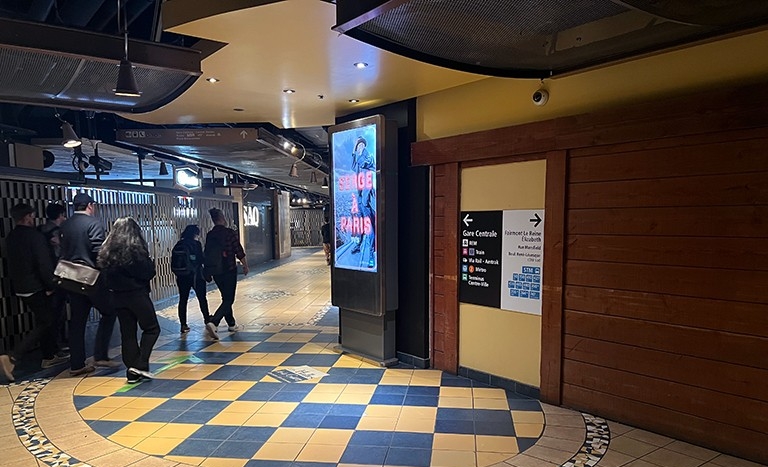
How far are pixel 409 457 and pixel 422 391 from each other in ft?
3.84

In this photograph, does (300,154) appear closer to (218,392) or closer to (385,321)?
(385,321)

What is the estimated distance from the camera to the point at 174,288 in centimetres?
941

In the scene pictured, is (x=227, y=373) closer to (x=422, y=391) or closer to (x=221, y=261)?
(x=221, y=261)

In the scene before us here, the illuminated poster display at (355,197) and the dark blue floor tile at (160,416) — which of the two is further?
the illuminated poster display at (355,197)

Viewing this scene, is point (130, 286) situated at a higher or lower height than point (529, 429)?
higher

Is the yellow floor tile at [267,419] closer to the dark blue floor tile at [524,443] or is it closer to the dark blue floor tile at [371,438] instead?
the dark blue floor tile at [371,438]

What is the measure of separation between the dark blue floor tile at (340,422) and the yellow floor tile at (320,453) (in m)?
0.30

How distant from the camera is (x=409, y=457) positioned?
2.91 metres

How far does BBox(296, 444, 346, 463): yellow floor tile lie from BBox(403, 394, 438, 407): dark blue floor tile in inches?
35.8

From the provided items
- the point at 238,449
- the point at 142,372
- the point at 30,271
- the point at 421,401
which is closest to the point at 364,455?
the point at 238,449

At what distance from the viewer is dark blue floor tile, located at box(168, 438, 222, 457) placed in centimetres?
298

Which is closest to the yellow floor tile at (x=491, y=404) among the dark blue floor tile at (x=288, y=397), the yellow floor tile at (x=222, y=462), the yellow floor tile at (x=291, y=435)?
the yellow floor tile at (x=291, y=435)

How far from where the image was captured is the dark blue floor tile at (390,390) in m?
4.03

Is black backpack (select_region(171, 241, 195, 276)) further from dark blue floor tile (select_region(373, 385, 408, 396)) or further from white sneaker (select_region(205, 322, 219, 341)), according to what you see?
dark blue floor tile (select_region(373, 385, 408, 396))
